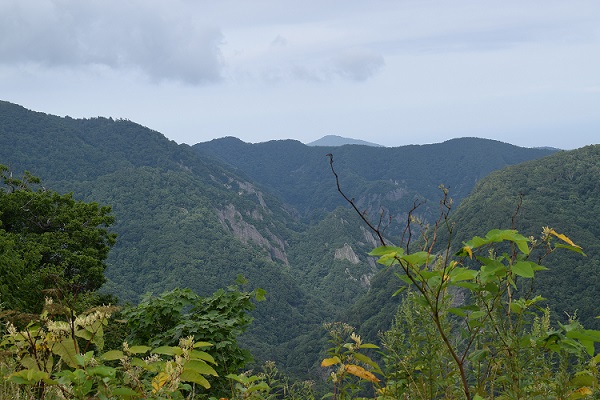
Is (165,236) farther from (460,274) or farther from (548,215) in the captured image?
(460,274)

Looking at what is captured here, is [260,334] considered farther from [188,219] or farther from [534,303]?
[534,303]

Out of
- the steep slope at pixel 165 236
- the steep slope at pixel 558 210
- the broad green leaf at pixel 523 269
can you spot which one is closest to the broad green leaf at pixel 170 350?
the broad green leaf at pixel 523 269

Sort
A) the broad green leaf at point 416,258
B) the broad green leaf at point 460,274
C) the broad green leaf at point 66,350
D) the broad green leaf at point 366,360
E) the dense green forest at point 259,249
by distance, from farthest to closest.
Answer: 1. the dense green forest at point 259,249
2. the broad green leaf at point 366,360
3. the broad green leaf at point 66,350
4. the broad green leaf at point 460,274
5. the broad green leaf at point 416,258

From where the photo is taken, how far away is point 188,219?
168125 millimetres

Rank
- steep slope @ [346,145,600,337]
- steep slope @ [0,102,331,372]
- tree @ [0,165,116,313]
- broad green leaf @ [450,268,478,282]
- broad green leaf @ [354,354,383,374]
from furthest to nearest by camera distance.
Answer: steep slope @ [0,102,331,372]
steep slope @ [346,145,600,337]
tree @ [0,165,116,313]
broad green leaf @ [354,354,383,374]
broad green leaf @ [450,268,478,282]

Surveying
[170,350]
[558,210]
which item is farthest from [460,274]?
[558,210]

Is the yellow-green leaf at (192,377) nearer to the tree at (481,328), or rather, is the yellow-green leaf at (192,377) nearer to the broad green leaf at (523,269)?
the tree at (481,328)

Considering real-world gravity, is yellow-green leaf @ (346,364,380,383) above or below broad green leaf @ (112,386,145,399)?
below

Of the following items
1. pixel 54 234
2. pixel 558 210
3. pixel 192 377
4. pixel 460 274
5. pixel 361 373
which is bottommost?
pixel 558 210

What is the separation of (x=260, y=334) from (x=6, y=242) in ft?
373

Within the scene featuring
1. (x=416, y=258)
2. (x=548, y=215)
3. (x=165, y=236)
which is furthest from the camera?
(x=165, y=236)

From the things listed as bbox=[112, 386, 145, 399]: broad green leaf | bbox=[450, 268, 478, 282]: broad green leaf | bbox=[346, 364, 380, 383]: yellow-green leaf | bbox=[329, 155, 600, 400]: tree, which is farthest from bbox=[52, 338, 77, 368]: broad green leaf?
bbox=[450, 268, 478, 282]: broad green leaf

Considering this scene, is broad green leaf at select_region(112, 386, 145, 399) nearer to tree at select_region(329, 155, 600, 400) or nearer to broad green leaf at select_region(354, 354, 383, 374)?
broad green leaf at select_region(354, 354, 383, 374)

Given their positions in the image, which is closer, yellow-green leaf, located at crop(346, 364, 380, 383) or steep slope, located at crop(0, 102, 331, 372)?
yellow-green leaf, located at crop(346, 364, 380, 383)
